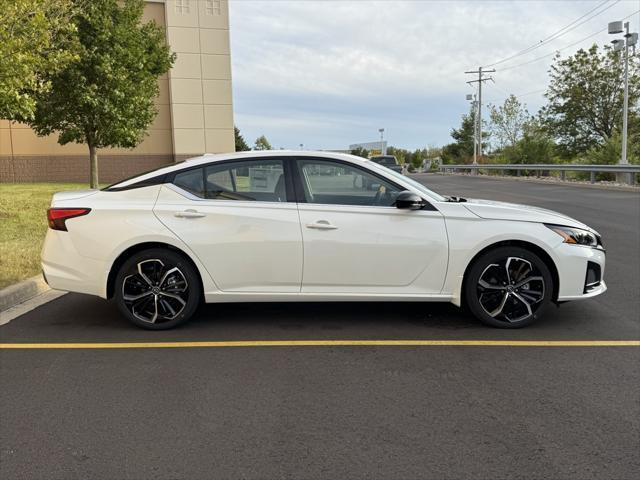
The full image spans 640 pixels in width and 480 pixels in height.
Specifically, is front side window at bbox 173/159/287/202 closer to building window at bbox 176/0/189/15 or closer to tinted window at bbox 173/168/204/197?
tinted window at bbox 173/168/204/197

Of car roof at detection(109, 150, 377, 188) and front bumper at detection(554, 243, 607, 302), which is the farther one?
car roof at detection(109, 150, 377, 188)

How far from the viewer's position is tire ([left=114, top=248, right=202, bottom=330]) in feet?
16.2

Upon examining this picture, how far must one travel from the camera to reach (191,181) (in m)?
5.09

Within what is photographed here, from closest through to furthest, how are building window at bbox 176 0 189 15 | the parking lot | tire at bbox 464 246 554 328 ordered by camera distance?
the parking lot, tire at bbox 464 246 554 328, building window at bbox 176 0 189 15

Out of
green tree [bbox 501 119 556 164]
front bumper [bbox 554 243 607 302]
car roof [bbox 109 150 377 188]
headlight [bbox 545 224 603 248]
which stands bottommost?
front bumper [bbox 554 243 607 302]

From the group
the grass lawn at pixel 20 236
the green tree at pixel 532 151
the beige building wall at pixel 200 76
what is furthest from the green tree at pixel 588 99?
the grass lawn at pixel 20 236

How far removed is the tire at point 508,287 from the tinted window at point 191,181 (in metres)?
2.52

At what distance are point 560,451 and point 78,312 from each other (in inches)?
180

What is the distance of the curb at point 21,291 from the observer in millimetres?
5738

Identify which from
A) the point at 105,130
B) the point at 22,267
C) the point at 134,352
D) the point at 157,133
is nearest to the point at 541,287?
the point at 134,352

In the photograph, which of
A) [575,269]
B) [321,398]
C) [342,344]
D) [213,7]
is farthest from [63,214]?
[213,7]

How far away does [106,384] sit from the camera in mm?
3865

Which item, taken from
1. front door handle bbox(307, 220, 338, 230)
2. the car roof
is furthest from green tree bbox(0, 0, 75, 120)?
front door handle bbox(307, 220, 338, 230)

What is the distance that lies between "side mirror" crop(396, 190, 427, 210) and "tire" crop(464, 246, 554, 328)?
0.73 metres
